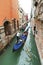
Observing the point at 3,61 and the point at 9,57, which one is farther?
the point at 9,57

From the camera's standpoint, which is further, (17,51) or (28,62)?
(17,51)

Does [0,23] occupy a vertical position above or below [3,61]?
above

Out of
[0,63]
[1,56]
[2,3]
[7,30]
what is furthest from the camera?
[7,30]

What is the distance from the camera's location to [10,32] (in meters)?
17.2

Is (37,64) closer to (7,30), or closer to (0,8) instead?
(0,8)

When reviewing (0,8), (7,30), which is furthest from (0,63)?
(7,30)

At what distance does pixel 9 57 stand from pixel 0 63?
4.73 ft

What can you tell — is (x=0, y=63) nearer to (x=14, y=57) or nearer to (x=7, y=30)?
(x=14, y=57)

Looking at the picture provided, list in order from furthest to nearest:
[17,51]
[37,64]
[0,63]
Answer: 1. [17,51]
2. [0,63]
3. [37,64]

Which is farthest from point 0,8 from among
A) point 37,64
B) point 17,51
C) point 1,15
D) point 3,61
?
point 37,64

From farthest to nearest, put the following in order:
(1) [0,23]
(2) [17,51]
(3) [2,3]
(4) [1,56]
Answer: (3) [2,3] → (1) [0,23] → (2) [17,51] → (4) [1,56]

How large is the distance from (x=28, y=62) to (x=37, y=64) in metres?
0.98

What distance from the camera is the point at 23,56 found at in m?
10.6

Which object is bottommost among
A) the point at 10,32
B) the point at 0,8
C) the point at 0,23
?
the point at 10,32
